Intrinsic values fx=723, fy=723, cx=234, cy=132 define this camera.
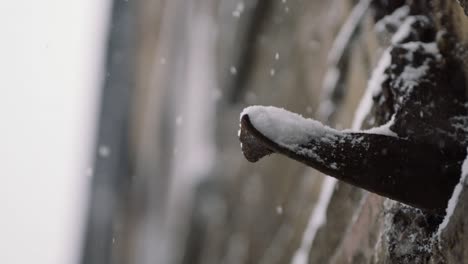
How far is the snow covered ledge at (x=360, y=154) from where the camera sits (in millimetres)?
833

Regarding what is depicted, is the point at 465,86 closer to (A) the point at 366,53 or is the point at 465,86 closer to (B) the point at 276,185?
(A) the point at 366,53

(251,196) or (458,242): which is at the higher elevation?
(458,242)

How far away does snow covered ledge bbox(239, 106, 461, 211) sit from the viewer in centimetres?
83

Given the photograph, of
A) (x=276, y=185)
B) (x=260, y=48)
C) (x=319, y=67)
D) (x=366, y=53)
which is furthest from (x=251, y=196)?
(x=366, y=53)

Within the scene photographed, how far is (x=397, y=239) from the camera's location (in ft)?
3.39

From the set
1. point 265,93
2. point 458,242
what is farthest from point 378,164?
point 265,93

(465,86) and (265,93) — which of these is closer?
(465,86)

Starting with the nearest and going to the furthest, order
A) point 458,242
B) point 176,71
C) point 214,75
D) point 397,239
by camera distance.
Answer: point 458,242 → point 397,239 → point 214,75 → point 176,71

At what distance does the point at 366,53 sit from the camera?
64.7 inches

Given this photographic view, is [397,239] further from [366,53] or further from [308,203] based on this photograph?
[308,203]

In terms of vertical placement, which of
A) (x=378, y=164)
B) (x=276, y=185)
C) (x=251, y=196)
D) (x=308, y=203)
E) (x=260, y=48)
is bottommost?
(x=251, y=196)

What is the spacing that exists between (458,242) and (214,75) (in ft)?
11.7

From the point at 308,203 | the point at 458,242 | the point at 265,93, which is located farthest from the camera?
the point at 265,93

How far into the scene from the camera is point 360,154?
0.88 meters
